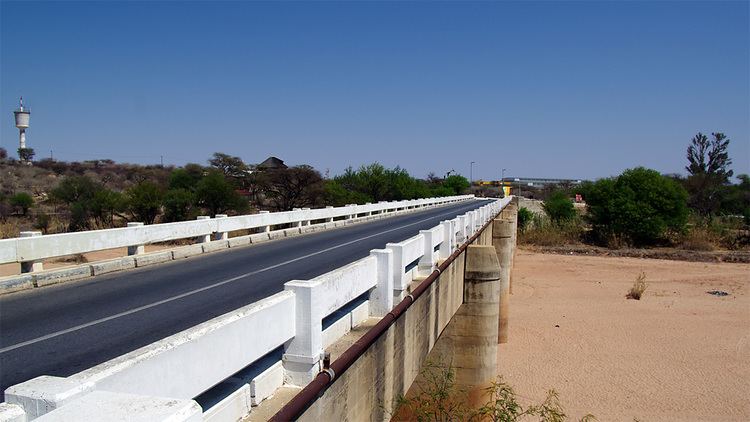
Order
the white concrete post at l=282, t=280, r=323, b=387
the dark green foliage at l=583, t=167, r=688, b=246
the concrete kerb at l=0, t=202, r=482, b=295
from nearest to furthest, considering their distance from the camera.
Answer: the white concrete post at l=282, t=280, r=323, b=387
the concrete kerb at l=0, t=202, r=482, b=295
the dark green foliage at l=583, t=167, r=688, b=246

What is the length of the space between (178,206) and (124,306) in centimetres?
2485

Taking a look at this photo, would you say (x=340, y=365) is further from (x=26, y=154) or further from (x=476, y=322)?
(x=26, y=154)

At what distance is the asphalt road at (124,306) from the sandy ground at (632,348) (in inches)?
362

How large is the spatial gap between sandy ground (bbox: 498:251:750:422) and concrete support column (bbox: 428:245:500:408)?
3.93m

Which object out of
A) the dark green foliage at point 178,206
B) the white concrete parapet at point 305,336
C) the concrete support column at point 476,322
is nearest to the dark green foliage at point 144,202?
the dark green foliage at point 178,206

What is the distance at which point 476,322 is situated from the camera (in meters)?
13.3

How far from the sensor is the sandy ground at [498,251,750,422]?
16609mm

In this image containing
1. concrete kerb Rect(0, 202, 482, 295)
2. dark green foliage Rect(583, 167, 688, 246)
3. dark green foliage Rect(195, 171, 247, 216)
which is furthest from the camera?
dark green foliage Rect(583, 167, 688, 246)

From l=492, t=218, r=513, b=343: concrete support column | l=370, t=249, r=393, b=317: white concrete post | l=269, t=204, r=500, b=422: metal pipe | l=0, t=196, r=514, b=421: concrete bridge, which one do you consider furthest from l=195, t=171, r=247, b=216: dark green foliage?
Answer: l=370, t=249, r=393, b=317: white concrete post

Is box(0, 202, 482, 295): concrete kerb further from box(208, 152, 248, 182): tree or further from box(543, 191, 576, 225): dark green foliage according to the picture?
box(543, 191, 576, 225): dark green foliage

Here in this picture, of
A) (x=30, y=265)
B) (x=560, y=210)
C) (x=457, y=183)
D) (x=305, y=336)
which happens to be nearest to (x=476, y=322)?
(x=30, y=265)

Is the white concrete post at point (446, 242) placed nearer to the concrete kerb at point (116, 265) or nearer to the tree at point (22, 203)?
the concrete kerb at point (116, 265)

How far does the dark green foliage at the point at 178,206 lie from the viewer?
31312mm

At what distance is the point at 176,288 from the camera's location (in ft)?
31.0
